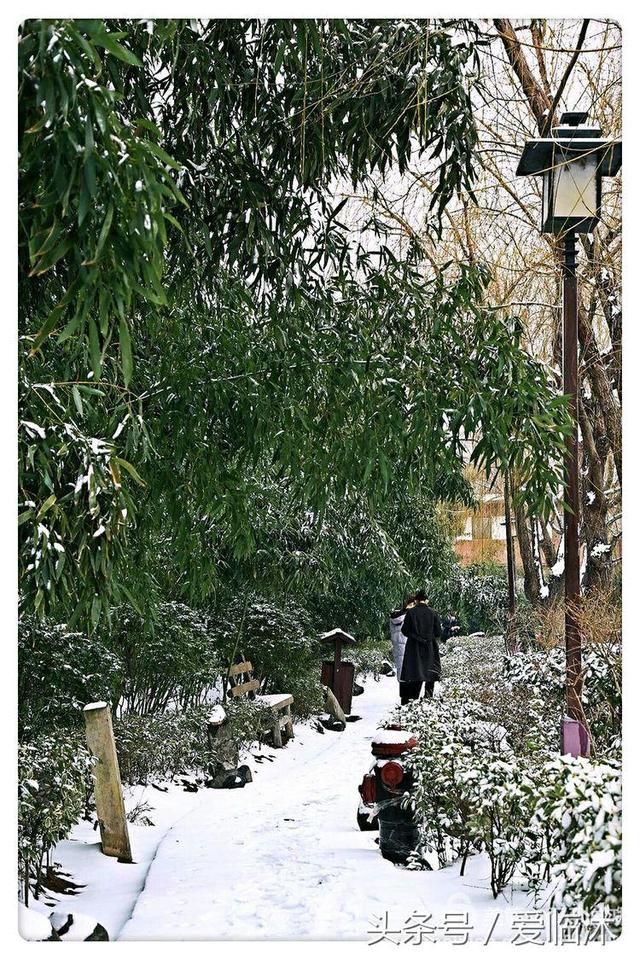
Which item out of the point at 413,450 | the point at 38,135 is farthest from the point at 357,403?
the point at 38,135

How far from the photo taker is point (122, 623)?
469cm

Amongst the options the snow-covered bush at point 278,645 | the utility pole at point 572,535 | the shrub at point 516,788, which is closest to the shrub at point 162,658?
the snow-covered bush at point 278,645

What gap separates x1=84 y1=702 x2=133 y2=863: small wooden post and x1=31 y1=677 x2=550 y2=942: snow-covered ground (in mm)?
71

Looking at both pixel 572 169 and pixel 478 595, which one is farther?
pixel 478 595

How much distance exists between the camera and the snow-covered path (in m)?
2.33

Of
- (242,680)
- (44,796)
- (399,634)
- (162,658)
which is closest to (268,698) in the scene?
(242,680)

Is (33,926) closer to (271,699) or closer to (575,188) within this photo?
(575,188)

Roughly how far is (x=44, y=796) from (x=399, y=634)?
2.58m

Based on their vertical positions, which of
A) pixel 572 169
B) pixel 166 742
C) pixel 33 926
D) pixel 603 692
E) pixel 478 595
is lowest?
pixel 166 742

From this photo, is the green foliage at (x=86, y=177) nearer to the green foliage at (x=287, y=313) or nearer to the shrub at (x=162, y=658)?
the green foliage at (x=287, y=313)

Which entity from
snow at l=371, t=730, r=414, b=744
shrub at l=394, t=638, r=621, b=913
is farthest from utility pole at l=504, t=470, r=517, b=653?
snow at l=371, t=730, r=414, b=744

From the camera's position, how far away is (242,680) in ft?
20.2

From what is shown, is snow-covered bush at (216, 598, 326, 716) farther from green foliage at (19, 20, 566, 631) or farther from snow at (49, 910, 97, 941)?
snow at (49, 910, 97, 941)

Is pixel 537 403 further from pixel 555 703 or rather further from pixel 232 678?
pixel 232 678
